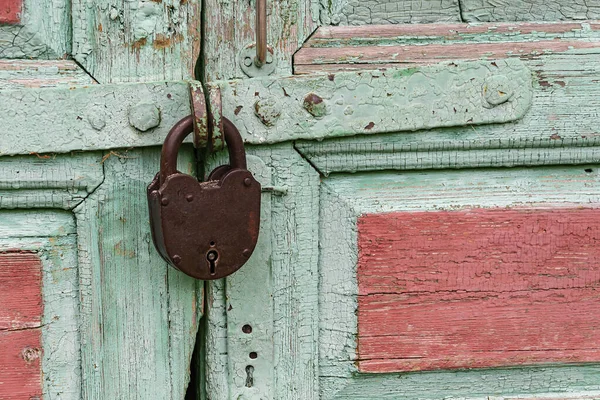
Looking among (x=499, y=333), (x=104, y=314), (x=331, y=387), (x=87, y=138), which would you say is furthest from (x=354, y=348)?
(x=87, y=138)

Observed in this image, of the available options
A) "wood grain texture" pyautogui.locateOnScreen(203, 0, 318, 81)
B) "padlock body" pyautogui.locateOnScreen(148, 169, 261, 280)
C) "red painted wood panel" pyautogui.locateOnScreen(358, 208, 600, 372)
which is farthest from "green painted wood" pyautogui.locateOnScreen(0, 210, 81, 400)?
"red painted wood panel" pyautogui.locateOnScreen(358, 208, 600, 372)

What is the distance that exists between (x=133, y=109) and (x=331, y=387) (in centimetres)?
42

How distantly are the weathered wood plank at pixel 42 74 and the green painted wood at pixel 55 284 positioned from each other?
149 mm

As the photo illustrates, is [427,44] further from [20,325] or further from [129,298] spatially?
[20,325]

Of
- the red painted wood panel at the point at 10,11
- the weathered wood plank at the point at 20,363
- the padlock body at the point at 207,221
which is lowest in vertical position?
the weathered wood plank at the point at 20,363

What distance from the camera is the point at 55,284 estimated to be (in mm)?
819

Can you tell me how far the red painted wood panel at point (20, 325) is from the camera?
80 cm

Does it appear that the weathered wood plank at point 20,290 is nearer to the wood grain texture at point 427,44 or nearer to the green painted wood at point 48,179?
the green painted wood at point 48,179

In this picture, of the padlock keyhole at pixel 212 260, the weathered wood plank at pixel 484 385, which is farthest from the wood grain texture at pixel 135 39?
the weathered wood plank at pixel 484 385

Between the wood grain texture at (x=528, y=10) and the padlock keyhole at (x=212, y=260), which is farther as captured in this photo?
the wood grain texture at (x=528, y=10)

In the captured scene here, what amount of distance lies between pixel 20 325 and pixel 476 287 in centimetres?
55

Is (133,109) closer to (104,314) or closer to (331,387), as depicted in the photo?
(104,314)

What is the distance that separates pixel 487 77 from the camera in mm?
824

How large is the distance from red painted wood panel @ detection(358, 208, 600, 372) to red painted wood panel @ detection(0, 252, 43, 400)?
39cm
